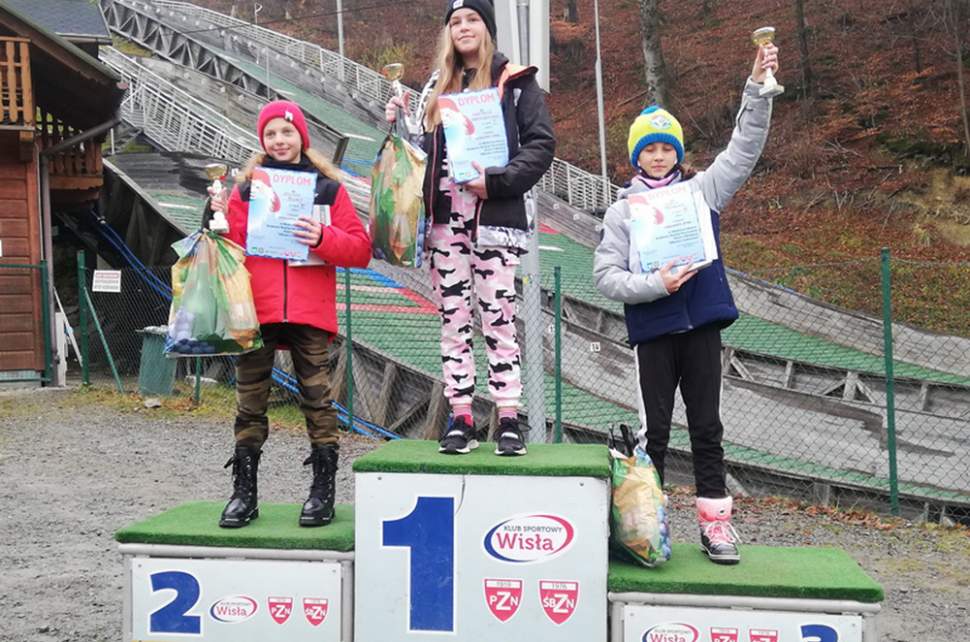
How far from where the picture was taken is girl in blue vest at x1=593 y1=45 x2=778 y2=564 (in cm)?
431

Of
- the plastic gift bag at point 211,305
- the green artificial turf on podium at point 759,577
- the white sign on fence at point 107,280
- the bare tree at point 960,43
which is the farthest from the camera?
the bare tree at point 960,43

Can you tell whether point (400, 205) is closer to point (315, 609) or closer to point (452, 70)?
point (452, 70)

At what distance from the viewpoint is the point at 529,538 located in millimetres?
4180

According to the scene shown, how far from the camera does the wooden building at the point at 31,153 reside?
14.0 metres

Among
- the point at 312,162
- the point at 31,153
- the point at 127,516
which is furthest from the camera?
the point at 31,153

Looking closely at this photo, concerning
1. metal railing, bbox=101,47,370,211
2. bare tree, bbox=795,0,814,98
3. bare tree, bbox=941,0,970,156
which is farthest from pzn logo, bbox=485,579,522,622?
bare tree, bbox=795,0,814,98

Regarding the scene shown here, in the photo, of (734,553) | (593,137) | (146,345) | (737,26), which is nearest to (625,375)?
(146,345)

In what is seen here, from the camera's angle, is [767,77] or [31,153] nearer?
[767,77]

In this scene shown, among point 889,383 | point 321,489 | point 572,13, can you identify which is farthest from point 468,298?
point 572,13

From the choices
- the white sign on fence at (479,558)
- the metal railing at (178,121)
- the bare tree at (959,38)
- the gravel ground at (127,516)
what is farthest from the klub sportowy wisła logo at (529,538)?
the bare tree at (959,38)

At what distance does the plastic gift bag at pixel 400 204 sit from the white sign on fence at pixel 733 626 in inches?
70.9

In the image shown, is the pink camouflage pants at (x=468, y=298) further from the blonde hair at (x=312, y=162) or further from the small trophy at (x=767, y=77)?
the small trophy at (x=767, y=77)

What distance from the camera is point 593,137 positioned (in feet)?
113

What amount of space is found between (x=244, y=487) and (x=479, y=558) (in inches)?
47.2
